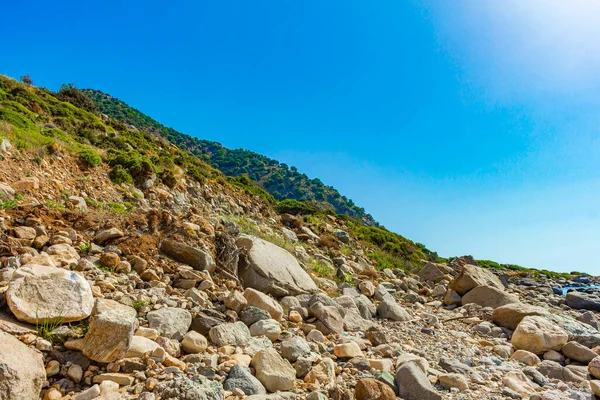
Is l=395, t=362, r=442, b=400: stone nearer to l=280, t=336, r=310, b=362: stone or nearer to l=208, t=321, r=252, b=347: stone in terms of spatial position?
l=280, t=336, r=310, b=362: stone

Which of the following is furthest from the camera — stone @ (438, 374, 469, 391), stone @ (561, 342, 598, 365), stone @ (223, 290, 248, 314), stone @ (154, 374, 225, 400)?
stone @ (561, 342, 598, 365)

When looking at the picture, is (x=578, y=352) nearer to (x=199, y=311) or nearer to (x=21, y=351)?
(x=199, y=311)

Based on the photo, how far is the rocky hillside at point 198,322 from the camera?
3289mm

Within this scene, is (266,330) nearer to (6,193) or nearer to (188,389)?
(188,389)

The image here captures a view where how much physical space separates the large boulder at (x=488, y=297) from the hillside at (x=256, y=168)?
5105 centimetres

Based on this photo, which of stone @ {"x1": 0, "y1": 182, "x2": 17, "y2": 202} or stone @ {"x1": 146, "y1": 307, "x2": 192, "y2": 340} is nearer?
stone @ {"x1": 146, "y1": 307, "x2": 192, "y2": 340}

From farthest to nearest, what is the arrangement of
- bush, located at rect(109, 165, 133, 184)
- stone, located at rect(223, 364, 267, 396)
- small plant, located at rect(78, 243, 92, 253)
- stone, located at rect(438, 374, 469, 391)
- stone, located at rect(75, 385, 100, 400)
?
bush, located at rect(109, 165, 133, 184) → small plant, located at rect(78, 243, 92, 253) → stone, located at rect(438, 374, 469, 391) → stone, located at rect(223, 364, 267, 396) → stone, located at rect(75, 385, 100, 400)

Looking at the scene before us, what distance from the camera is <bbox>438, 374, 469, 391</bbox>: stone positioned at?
462 cm

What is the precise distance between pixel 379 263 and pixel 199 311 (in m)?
13.4

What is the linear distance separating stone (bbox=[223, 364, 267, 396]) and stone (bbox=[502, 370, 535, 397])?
3.73m

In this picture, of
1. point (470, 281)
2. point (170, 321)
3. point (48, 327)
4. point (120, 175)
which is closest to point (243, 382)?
point (170, 321)

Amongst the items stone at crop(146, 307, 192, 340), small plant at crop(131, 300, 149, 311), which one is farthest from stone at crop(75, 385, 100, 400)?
small plant at crop(131, 300, 149, 311)

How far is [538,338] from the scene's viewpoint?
283 inches

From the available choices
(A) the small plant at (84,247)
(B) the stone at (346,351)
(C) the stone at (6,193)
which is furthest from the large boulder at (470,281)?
(C) the stone at (6,193)
